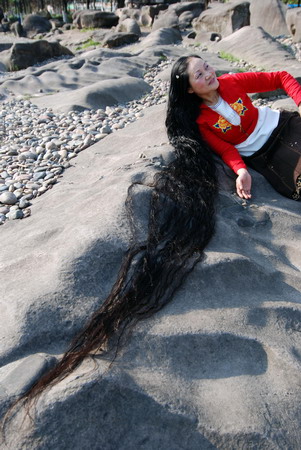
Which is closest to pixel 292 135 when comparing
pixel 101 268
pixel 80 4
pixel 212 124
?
pixel 212 124

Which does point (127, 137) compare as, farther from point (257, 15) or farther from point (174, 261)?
point (257, 15)

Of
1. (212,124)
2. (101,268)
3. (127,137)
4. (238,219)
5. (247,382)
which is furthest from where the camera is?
(127,137)

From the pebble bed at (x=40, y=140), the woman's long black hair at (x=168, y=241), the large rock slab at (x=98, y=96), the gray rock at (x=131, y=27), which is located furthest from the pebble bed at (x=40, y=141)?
the gray rock at (x=131, y=27)

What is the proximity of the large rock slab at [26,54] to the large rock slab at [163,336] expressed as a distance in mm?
9610

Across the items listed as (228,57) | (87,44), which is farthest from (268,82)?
(87,44)

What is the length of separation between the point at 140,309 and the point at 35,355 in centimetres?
45

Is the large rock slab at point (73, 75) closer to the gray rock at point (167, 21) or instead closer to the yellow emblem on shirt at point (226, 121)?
the yellow emblem on shirt at point (226, 121)

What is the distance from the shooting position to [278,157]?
9.19 feet

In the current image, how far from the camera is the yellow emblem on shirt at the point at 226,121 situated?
2764 mm

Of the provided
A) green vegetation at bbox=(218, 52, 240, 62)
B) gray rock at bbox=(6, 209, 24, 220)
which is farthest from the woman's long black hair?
green vegetation at bbox=(218, 52, 240, 62)

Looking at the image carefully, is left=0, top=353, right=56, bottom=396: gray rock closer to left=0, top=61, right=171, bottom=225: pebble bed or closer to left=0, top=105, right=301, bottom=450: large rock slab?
left=0, top=105, right=301, bottom=450: large rock slab

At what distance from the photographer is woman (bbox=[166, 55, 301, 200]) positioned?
268 cm

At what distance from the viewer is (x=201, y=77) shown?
264 cm

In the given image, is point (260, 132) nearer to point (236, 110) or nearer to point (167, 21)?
point (236, 110)
